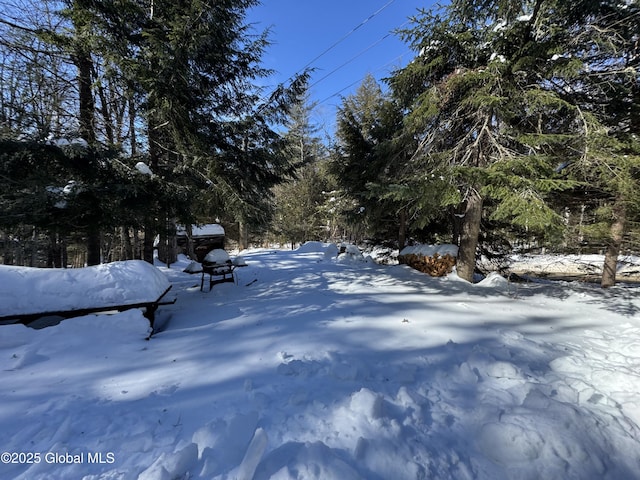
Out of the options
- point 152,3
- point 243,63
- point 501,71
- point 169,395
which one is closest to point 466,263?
point 501,71

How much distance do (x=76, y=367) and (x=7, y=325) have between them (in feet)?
4.73

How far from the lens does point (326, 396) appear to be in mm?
2346

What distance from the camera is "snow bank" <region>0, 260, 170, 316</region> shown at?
3.58 metres

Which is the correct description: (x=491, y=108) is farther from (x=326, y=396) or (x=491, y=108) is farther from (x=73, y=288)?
(x=73, y=288)

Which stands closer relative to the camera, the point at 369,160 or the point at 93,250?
the point at 93,250

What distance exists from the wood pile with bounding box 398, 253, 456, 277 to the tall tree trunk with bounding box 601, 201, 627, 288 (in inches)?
135

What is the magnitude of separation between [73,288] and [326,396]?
398cm

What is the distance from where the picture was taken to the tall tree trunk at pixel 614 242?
6125mm

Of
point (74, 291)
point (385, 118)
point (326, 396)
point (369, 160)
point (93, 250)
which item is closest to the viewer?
point (326, 396)

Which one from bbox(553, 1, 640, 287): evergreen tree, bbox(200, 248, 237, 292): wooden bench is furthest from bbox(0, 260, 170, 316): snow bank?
bbox(553, 1, 640, 287): evergreen tree

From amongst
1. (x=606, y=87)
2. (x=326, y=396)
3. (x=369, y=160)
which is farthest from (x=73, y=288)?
(x=606, y=87)

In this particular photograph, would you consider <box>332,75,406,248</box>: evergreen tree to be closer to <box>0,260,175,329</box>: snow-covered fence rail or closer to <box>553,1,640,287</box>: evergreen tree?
<box>553,1,640,287</box>: evergreen tree

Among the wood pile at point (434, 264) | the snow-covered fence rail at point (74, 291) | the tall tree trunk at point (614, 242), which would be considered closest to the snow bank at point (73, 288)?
the snow-covered fence rail at point (74, 291)

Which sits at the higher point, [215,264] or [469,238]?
[469,238]
